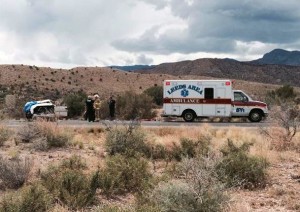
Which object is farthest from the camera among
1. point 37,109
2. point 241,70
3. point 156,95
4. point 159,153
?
point 241,70

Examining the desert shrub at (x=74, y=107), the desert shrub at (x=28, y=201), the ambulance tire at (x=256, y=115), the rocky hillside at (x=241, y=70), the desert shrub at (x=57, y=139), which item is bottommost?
the desert shrub at (x=28, y=201)

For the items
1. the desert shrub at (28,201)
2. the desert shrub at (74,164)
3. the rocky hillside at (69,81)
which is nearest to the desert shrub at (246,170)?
the desert shrub at (74,164)

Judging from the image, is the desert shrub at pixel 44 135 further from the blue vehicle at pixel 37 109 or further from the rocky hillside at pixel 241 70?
the rocky hillside at pixel 241 70

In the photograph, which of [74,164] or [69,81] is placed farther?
[69,81]

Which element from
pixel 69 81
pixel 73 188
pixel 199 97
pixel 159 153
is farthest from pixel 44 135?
pixel 69 81

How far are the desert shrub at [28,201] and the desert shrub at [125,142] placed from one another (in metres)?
6.86

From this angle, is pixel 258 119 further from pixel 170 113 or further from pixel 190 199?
pixel 190 199

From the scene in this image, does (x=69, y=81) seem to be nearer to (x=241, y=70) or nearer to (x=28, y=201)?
(x=28, y=201)

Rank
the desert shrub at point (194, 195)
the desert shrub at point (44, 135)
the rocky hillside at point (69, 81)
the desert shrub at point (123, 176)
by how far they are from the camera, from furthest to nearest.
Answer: the rocky hillside at point (69, 81) → the desert shrub at point (44, 135) → the desert shrub at point (123, 176) → the desert shrub at point (194, 195)

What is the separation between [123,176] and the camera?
12648 mm

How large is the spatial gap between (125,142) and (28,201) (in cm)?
829

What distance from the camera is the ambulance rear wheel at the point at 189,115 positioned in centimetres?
3219

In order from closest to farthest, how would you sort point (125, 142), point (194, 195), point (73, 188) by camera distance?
point (194, 195) < point (73, 188) < point (125, 142)

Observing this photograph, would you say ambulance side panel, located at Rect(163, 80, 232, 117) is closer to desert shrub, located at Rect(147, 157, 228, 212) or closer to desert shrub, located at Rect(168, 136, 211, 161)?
desert shrub, located at Rect(168, 136, 211, 161)
